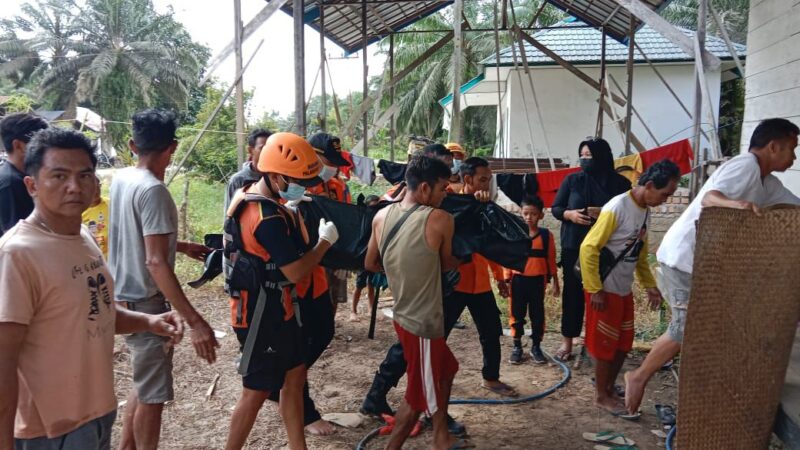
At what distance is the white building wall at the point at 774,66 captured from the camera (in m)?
4.75

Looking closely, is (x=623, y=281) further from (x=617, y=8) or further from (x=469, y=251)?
(x=617, y=8)

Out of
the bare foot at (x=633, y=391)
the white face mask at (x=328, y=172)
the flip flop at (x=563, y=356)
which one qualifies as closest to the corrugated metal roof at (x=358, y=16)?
the white face mask at (x=328, y=172)

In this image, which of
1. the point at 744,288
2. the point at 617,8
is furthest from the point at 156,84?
the point at 744,288

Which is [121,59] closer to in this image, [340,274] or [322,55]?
[322,55]

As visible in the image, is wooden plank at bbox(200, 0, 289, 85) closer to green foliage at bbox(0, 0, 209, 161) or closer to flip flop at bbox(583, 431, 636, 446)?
flip flop at bbox(583, 431, 636, 446)

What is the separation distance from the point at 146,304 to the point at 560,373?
3.41 m

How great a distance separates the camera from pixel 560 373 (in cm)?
487

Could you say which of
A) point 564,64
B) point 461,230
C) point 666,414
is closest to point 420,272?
point 461,230

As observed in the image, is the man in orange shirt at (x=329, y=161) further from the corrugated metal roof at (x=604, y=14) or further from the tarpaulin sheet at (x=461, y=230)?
the corrugated metal roof at (x=604, y=14)

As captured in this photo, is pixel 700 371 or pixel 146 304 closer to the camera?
pixel 700 371

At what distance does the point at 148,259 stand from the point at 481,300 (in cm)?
236

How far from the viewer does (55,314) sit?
69.7 inches

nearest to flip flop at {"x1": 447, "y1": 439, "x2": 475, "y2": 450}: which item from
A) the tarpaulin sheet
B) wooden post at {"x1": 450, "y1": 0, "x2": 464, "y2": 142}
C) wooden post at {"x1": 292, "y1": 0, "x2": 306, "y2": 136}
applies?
the tarpaulin sheet

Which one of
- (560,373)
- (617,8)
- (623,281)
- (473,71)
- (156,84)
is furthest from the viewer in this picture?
(156,84)
